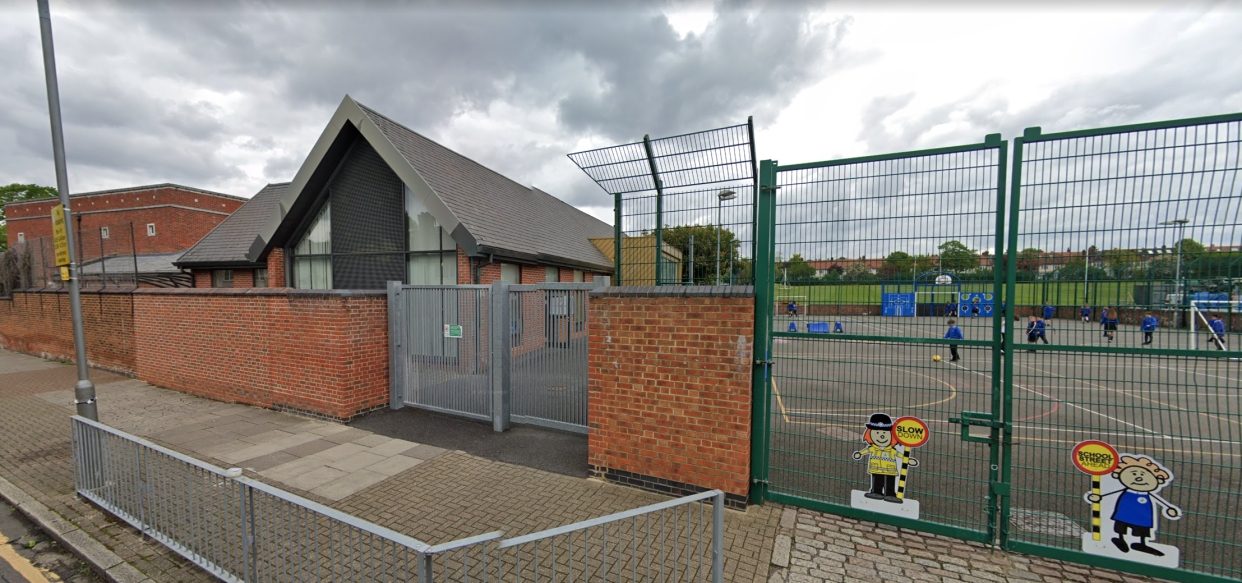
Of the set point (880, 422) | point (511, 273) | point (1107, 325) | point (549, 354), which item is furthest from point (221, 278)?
point (1107, 325)

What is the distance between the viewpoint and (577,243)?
18.2 m

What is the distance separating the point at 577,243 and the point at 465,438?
12894mm

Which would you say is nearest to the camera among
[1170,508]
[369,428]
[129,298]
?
[1170,508]

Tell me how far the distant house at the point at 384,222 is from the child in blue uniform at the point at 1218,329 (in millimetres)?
9353

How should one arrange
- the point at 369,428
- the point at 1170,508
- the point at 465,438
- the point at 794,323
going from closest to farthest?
1. the point at 1170,508
2. the point at 794,323
3. the point at 465,438
4. the point at 369,428

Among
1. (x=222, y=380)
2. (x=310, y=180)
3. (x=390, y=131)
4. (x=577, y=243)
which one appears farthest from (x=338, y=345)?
(x=577, y=243)

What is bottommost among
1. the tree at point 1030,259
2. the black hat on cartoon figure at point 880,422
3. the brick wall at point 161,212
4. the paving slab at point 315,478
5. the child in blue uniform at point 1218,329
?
the paving slab at point 315,478

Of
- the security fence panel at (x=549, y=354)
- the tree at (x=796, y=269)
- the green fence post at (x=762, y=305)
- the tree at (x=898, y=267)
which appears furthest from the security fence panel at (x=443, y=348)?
the tree at (x=898, y=267)

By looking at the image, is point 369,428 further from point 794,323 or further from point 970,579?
point 970,579

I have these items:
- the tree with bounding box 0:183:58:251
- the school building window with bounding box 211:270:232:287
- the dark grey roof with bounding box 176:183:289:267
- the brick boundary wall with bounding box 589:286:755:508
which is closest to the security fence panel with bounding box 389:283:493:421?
the brick boundary wall with bounding box 589:286:755:508

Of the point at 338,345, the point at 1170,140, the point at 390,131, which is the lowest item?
the point at 338,345

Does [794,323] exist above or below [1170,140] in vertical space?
below

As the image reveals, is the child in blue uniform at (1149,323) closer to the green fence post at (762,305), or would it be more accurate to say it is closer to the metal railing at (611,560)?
the green fence post at (762,305)

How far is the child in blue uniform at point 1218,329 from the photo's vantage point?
288 cm
